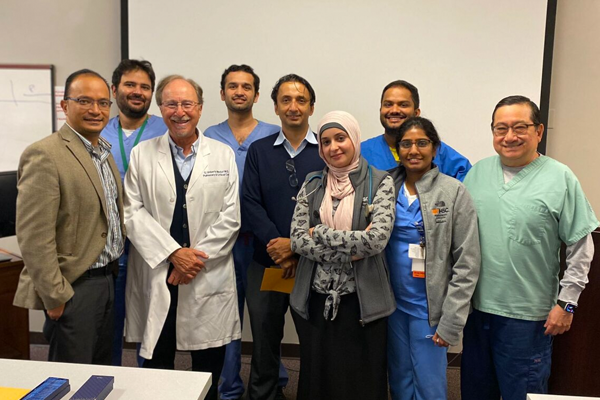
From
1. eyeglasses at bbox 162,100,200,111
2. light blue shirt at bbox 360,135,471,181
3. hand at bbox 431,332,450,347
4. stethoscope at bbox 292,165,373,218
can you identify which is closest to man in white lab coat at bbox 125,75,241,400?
eyeglasses at bbox 162,100,200,111

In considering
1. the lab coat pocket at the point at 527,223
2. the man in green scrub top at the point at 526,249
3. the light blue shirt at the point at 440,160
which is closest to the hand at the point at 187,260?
→ the light blue shirt at the point at 440,160

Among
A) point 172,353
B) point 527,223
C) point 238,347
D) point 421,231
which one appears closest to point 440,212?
point 421,231

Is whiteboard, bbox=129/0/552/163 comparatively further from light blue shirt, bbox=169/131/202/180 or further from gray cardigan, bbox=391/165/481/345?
gray cardigan, bbox=391/165/481/345

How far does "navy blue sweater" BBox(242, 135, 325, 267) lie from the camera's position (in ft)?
7.59

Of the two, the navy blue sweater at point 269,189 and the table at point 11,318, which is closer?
the navy blue sweater at point 269,189

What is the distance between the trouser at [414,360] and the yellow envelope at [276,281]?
1.71 feet

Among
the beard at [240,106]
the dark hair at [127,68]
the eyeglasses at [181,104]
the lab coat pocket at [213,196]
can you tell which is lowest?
the lab coat pocket at [213,196]

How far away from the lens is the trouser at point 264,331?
239cm

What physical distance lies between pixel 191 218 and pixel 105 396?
3.75 ft

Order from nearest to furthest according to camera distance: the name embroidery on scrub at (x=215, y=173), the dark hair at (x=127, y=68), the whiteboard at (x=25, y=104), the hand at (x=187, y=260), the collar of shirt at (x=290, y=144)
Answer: the hand at (x=187, y=260)
the name embroidery on scrub at (x=215, y=173)
the collar of shirt at (x=290, y=144)
the dark hair at (x=127, y=68)
the whiteboard at (x=25, y=104)

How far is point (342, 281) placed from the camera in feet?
6.42

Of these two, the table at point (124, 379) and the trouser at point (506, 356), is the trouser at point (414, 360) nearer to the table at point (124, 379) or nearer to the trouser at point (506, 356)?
the trouser at point (506, 356)

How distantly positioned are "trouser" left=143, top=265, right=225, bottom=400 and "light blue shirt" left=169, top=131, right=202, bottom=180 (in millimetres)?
479

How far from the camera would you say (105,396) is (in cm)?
117
